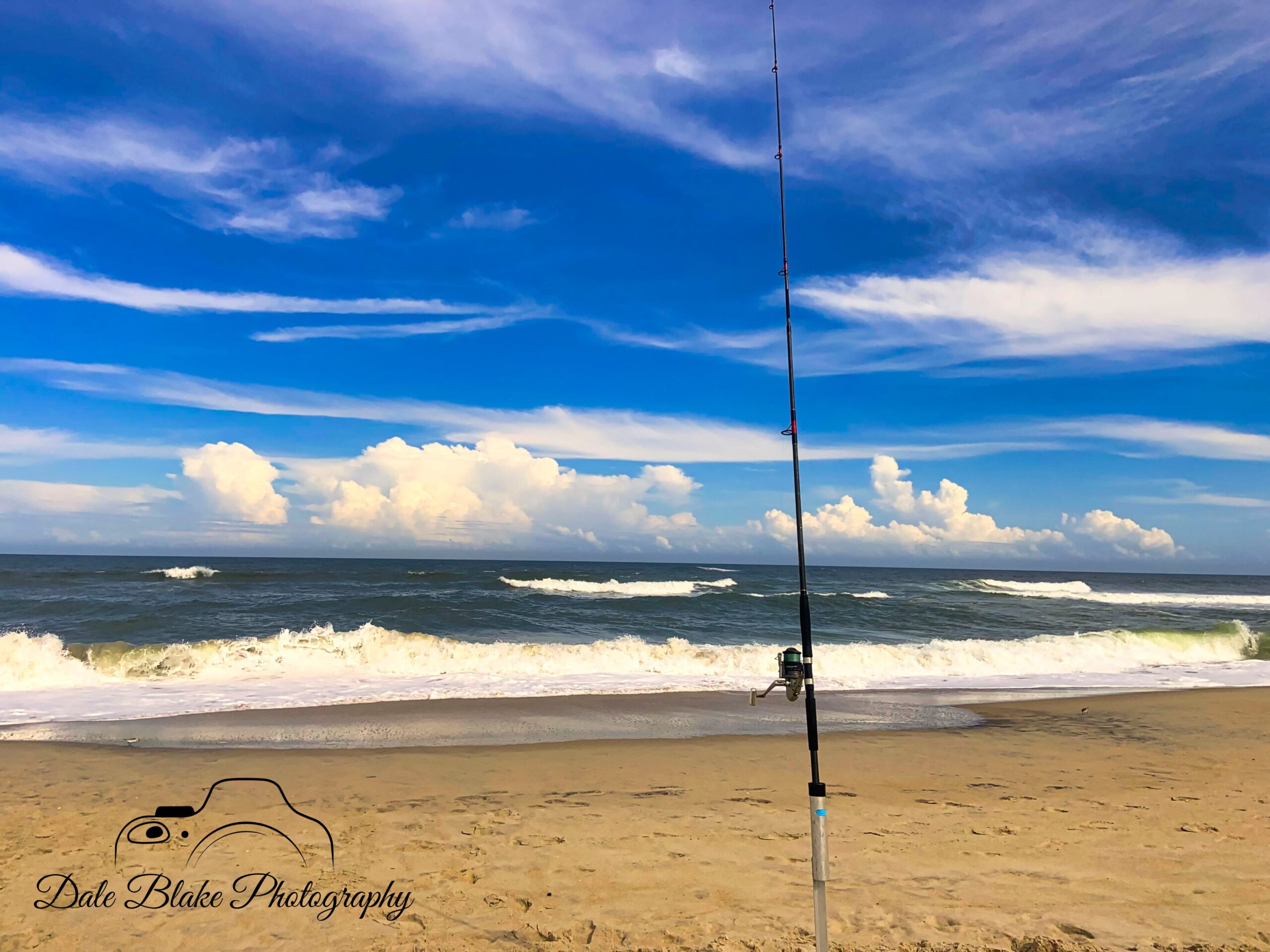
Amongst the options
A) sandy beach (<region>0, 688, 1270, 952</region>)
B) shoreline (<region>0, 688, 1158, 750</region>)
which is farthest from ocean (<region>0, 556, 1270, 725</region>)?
sandy beach (<region>0, 688, 1270, 952</region>)

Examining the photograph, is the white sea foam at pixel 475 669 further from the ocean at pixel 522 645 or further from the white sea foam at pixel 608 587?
the white sea foam at pixel 608 587

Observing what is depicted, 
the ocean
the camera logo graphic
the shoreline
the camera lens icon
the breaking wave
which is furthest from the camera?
the breaking wave

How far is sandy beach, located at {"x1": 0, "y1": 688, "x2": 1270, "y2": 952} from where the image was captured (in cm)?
397

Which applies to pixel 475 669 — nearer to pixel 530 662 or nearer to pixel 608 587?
pixel 530 662

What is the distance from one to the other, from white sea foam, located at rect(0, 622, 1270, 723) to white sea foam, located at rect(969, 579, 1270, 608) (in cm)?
2494

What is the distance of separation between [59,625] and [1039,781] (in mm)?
22066

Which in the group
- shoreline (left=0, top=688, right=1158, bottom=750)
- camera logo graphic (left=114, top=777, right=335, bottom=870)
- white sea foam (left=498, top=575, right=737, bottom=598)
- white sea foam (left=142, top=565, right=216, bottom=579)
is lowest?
white sea foam (left=498, top=575, right=737, bottom=598)

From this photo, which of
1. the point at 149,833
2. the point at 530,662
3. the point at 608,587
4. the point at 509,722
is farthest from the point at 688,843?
the point at 608,587

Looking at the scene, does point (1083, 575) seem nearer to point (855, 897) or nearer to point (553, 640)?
point (553, 640)

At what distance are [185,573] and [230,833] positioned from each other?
46.1 meters

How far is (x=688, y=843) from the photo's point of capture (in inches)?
207

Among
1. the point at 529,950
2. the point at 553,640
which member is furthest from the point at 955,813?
the point at 553,640

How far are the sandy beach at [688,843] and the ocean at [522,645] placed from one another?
168 inches

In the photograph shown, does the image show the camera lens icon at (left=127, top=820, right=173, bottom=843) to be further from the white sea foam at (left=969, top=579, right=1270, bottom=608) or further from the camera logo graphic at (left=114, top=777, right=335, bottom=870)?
the white sea foam at (left=969, top=579, right=1270, bottom=608)
